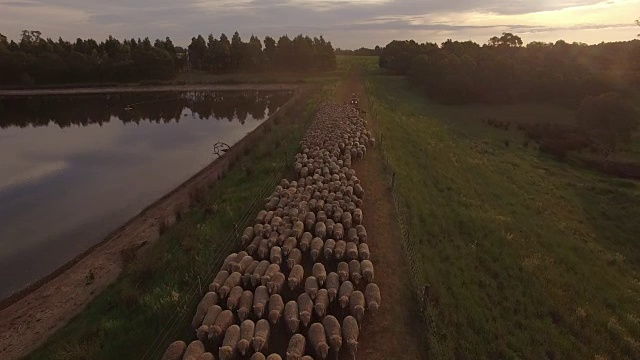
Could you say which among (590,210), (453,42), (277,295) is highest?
(453,42)

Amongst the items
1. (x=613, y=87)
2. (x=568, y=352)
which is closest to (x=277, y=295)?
(x=568, y=352)

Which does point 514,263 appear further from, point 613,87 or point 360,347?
point 613,87

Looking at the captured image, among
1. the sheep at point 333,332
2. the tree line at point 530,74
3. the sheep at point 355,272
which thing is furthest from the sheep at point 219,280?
the tree line at point 530,74

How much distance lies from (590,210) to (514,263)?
16.0 meters

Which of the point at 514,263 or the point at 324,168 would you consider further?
the point at 324,168

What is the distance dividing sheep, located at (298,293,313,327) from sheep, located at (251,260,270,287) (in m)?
1.92

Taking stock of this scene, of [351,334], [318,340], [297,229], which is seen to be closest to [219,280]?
[297,229]

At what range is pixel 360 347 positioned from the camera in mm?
13625

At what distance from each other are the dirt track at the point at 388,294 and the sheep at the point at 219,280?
5.61 m

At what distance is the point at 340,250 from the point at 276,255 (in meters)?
2.70

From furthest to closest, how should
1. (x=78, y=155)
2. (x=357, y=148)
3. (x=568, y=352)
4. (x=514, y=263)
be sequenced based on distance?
(x=78, y=155) → (x=357, y=148) → (x=514, y=263) → (x=568, y=352)

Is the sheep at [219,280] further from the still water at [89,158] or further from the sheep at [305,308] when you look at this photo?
the still water at [89,158]

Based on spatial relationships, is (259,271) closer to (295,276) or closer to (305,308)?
(295,276)

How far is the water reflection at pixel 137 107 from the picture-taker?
71.4 m
